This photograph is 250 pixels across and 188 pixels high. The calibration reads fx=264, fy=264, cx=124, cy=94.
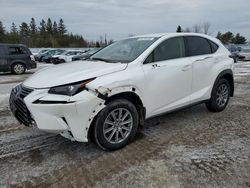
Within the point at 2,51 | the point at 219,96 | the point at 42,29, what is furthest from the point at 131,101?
the point at 42,29

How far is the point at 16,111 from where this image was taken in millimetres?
3758

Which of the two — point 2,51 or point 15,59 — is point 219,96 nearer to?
point 15,59

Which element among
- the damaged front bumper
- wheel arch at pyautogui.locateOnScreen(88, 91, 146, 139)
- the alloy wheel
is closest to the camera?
the damaged front bumper

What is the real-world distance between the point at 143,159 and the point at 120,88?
1.00 meters

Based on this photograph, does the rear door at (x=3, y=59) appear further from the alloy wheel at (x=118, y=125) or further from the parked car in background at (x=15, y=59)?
the alloy wheel at (x=118, y=125)

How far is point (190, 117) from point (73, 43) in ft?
237

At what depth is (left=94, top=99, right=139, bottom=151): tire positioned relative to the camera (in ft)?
11.6

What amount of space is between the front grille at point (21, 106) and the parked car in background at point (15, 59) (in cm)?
1215

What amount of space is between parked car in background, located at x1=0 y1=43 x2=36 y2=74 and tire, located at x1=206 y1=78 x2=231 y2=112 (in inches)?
495

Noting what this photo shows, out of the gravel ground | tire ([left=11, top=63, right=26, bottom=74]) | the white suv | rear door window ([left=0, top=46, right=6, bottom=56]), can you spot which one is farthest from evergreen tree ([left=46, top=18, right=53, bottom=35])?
the gravel ground

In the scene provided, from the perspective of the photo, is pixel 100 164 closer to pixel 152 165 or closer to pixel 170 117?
pixel 152 165

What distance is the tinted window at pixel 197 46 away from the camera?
4.92m

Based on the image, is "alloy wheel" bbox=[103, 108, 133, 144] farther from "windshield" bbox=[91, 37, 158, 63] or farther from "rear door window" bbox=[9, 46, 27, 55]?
"rear door window" bbox=[9, 46, 27, 55]

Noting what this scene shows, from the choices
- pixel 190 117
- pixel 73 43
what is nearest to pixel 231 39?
pixel 73 43
